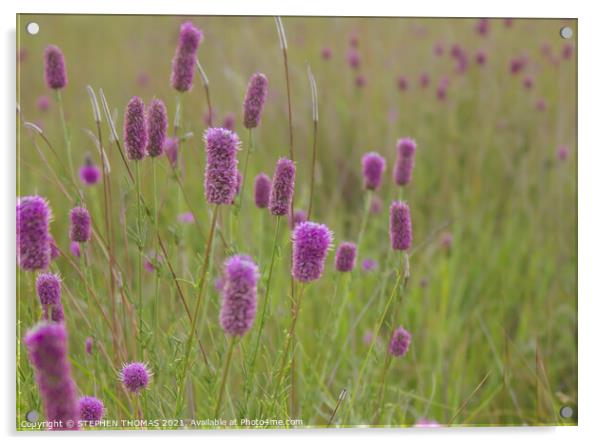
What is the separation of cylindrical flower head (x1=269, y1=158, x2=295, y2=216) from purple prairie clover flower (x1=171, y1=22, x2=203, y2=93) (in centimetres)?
30

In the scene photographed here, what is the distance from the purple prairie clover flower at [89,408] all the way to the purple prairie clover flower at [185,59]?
562 millimetres

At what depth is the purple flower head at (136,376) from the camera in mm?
1105

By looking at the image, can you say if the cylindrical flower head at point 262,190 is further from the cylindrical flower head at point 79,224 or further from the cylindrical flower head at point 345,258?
the cylindrical flower head at point 79,224

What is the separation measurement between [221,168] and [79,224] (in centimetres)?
35

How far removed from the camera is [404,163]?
1.43 meters

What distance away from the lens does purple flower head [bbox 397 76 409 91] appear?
1.97m

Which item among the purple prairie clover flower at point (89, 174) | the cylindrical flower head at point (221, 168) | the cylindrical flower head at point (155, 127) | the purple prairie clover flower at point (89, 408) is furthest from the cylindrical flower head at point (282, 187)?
the purple prairie clover flower at point (89, 174)

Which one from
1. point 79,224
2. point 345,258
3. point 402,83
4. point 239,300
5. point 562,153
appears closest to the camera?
point 239,300

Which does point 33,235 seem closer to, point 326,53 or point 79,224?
point 79,224

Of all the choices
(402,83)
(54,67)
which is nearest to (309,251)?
(54,67)

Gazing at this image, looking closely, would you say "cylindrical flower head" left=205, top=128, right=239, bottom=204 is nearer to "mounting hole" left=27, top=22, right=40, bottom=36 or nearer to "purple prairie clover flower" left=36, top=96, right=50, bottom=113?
"mounting hole" left=27, top=22, right=40, bottom=36
